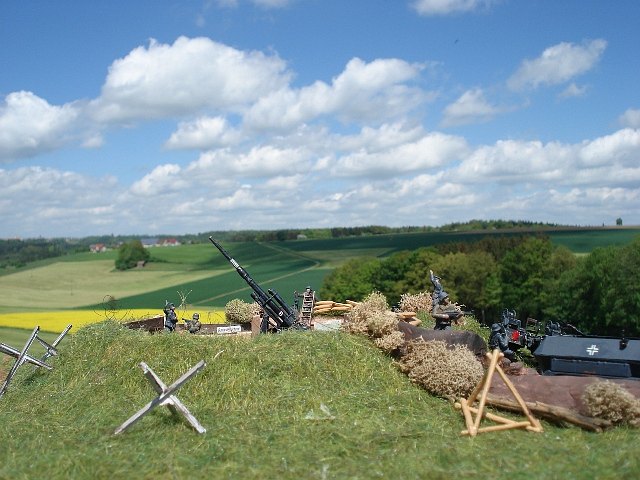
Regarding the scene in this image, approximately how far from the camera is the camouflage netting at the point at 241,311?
25609mm

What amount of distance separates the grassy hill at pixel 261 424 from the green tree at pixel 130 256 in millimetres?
69887

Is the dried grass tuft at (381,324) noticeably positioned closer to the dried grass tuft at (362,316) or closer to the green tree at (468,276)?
the dried grass tuft at (362,316)

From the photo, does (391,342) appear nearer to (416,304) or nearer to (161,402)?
(161,402)

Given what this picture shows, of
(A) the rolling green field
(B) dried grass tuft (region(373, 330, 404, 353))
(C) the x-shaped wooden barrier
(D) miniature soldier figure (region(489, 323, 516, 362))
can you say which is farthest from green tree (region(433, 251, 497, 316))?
(C) the x-shaped wooden barrier

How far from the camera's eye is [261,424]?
13.2 m

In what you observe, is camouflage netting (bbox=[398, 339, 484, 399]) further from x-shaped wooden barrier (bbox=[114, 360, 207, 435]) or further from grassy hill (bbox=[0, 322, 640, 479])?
x-shaped wooden barrier (bbox=[114, 360, 207, 435])

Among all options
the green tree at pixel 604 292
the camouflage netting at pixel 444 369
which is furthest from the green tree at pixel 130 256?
the camouflage netting at pixel 444 369

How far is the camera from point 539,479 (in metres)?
9.73

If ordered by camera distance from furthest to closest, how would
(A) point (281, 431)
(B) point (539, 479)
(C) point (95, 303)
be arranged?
(C) point (95, 303) < (A) point (281, 431) < (B) point (539, 479)

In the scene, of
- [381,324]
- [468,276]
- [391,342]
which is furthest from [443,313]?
[468,276]

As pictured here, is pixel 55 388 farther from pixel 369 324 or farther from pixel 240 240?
pixel 240 240

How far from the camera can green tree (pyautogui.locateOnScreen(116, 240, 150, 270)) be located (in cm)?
8719

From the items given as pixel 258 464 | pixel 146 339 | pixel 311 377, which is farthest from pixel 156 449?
pixel 146 339

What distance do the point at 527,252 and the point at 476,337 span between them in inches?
1474
